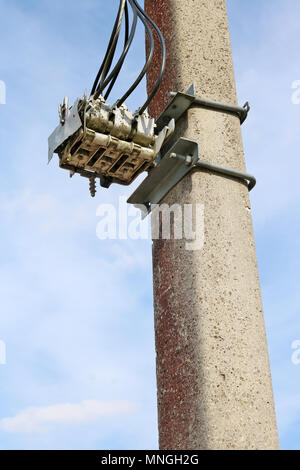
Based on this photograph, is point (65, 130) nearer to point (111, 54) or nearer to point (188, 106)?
point (111, 54)

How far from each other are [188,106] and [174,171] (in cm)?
35

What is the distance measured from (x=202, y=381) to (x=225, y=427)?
0.69 feet

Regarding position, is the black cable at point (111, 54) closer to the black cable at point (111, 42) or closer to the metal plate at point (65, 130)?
the black cable at point (111, 42)

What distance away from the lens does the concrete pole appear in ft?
9.51

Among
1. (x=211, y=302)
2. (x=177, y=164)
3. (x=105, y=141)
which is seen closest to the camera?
(x=211, y=302)

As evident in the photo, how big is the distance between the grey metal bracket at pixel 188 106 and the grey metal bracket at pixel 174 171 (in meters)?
0.25

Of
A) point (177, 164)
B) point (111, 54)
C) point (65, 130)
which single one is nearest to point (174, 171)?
point (177, 164)

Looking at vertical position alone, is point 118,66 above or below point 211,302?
above

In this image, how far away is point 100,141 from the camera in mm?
3277

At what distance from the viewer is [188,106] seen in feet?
11.8

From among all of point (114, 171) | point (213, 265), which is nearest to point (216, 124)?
point (114, 171)

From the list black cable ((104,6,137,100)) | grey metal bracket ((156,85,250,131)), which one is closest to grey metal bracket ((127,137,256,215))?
grey metal bracket ((156,85,250,131))
